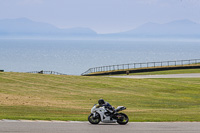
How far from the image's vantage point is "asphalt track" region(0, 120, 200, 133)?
14.3 m

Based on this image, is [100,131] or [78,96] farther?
[78,96]

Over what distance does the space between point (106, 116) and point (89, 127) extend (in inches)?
40.0

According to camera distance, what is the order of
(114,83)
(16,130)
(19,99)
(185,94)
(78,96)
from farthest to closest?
(114,83) → (185,94) → (78,96) → (19,99) → (16,130)

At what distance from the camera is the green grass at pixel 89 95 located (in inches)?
906

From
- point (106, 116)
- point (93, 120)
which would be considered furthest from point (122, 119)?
point (93, 120)

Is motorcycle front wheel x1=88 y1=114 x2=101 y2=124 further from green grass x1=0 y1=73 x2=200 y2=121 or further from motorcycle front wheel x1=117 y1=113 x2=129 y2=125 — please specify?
green grass x1=0 y1=73 x2=200 y2=121

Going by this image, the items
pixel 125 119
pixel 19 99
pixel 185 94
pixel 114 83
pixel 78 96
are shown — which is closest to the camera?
pixel 125 119

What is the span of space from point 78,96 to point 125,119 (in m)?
15.5

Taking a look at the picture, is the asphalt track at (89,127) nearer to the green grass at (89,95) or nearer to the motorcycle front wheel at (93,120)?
the motorcycle front wheel at (93,120)

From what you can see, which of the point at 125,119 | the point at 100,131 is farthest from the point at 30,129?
the point at 125,119

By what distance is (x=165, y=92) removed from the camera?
37406 mm

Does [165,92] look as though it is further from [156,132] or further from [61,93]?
[156,132]

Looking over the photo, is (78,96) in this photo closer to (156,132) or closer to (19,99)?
(19,99)

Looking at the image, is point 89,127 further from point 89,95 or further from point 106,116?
point 89,95
